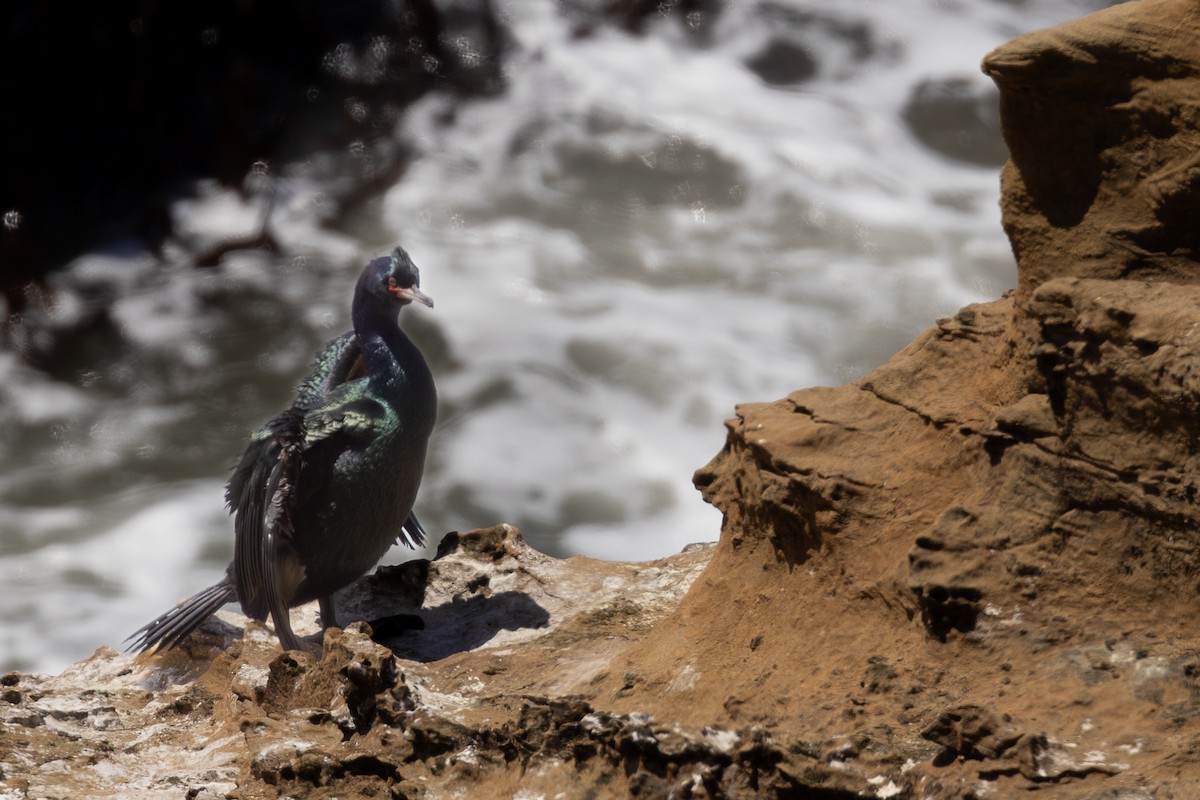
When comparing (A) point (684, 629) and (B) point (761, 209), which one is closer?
(A) point (684, 629)

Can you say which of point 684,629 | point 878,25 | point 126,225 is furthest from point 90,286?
point 684,629

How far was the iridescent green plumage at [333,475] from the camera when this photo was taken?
3.82 meters

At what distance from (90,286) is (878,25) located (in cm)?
606

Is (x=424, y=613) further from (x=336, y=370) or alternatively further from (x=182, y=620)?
(x=336, y=370)

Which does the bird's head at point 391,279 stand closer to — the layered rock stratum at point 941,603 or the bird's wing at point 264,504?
the bird's wing at point 264,504

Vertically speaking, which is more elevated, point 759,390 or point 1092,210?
point 759,390

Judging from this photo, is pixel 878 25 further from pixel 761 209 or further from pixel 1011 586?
pixel 1011 586

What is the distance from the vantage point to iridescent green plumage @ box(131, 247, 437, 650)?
3.82 meters

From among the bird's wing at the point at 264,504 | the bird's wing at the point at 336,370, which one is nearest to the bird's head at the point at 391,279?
the bird's wing at the point at 336,370

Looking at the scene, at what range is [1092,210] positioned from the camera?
97.7 inches

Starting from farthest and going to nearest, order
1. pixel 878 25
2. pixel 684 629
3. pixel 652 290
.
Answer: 1. pixel 878 25
2. pixel 652 290
3. pixel 684 629

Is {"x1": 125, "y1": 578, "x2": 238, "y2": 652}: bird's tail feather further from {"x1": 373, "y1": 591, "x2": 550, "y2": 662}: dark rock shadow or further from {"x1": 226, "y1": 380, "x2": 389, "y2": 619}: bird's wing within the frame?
{"x1": 373, "y1": 591, "x2": 550, "y2": 662}: dark rock shadow

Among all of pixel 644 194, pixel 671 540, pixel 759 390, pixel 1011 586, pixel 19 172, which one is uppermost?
pixel 19 172

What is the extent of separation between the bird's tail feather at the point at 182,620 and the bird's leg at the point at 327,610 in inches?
10.0
